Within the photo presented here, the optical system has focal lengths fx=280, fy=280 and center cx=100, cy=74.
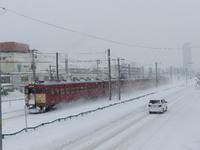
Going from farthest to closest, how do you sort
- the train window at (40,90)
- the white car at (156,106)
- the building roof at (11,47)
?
the building roof at (11,47) → the train window at (40,90) → the white car at (156,106)

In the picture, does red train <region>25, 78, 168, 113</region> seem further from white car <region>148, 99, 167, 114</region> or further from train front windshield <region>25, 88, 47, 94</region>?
white car <region>148, 99, 167, 114</region>

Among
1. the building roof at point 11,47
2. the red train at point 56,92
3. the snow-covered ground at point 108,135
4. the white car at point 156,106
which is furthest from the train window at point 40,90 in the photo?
the building roof at point 11,47

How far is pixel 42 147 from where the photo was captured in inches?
540

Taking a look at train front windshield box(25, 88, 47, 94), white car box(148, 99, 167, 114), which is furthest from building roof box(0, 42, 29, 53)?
white car box(148, 99, 167, 114)

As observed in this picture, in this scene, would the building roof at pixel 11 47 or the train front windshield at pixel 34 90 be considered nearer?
the train front windshield at pixel 34 90

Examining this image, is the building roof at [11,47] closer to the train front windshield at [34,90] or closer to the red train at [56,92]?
the red train at [56,92]

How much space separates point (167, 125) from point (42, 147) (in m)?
9.94

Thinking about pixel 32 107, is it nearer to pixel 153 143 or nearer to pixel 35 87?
pixel 35 87

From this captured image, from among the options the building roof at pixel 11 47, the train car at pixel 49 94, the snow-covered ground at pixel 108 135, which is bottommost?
the snow-covered ground at pixel 108 135

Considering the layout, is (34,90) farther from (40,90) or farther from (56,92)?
(56,92)

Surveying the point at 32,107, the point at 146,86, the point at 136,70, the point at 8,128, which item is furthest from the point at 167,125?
the point at 136,70

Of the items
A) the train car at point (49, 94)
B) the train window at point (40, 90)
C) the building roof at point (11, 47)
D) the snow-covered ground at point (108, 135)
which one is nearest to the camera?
the snow-covered ground at point (108, 135)

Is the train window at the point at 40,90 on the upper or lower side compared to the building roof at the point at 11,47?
lower

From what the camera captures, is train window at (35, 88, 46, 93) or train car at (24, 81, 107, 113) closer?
train car at (24, 81, 107, 113)
